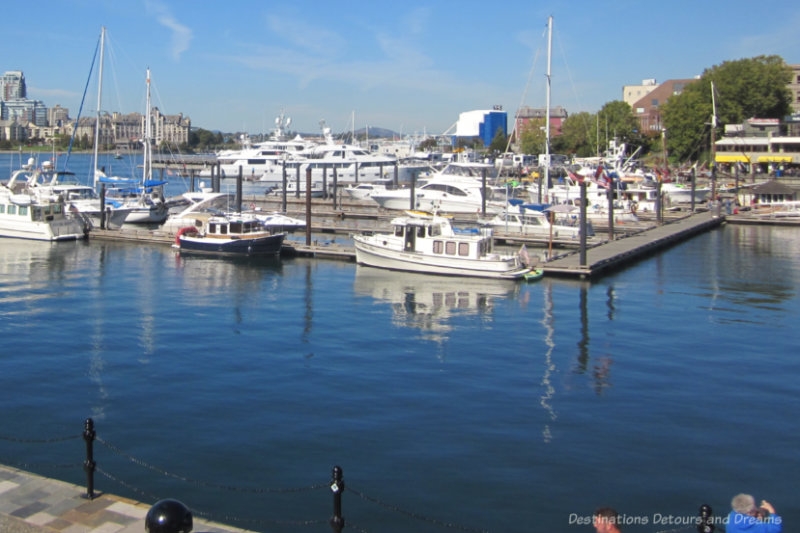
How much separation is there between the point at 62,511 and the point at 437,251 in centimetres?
2743

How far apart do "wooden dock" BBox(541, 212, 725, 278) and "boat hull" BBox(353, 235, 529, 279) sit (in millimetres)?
2276

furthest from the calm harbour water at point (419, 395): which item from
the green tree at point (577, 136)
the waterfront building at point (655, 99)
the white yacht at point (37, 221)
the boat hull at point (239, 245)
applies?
the waterfront building at point (655, 99)

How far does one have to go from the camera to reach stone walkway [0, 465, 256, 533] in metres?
9.77

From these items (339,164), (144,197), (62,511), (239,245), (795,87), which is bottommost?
(62,511)

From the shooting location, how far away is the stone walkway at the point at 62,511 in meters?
9.77

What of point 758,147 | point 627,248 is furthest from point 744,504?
point 758,147

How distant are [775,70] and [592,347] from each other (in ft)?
306

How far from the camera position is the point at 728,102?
102812 millimetres

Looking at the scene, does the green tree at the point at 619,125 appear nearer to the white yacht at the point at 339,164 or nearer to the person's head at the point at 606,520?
the white yacht at the point at 339,164

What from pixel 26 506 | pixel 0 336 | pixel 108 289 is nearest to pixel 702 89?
pixel 108 289

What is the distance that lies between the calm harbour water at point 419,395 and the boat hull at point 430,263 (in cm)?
154

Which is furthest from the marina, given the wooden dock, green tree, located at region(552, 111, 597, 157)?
green tree, located at region(552, 111, 597, 157)

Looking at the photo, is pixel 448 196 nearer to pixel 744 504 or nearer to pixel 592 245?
pixel 592 245

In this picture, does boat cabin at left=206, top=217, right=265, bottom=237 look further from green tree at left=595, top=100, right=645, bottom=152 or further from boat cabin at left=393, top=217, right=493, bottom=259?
green tree at left=595, top=100, right=645, bottom=152
